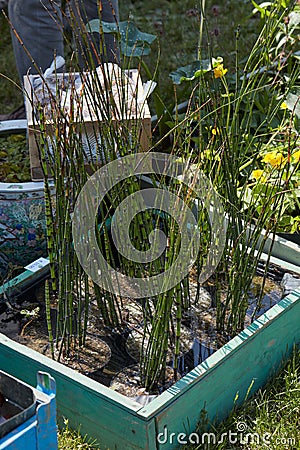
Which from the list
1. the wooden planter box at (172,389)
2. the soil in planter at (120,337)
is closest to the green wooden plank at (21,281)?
the soil in planter at (120,337)

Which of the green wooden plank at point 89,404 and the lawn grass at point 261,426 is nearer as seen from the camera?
the green wooden plank at point 89,404

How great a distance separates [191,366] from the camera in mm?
1891

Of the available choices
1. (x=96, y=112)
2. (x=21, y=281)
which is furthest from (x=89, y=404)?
(x=96, y=112)

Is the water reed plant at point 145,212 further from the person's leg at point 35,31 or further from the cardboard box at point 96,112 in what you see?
the person's leg at point 35,31

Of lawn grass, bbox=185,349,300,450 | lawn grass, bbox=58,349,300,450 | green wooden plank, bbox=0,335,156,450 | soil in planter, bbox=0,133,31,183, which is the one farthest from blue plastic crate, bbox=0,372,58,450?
soil in planter, bbox=0,133,31,183

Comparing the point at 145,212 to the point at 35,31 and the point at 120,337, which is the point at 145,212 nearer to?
the point at 120,337

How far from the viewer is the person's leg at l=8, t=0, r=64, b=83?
261 centimetres

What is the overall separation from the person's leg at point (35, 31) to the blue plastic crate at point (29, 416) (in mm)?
1469

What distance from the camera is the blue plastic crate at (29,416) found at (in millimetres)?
1353

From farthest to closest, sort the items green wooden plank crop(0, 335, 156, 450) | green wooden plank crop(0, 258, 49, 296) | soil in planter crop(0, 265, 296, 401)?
green wooden plank crop(0, 258, 49, 296) < soil in planter crop(0, 265, 296, 401) < green wooden plank crop(0, 335, 156, 450)

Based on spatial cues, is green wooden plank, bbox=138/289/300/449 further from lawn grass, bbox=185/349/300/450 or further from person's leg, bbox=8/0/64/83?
person's leg, bbox=8/0/64/83

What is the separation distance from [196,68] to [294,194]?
0.58 meters

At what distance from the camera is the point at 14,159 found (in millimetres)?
2633

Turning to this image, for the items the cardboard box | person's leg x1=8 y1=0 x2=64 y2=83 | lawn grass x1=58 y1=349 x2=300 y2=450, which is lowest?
lawn grass x1=58 y1=349 x2=300 y2=450
